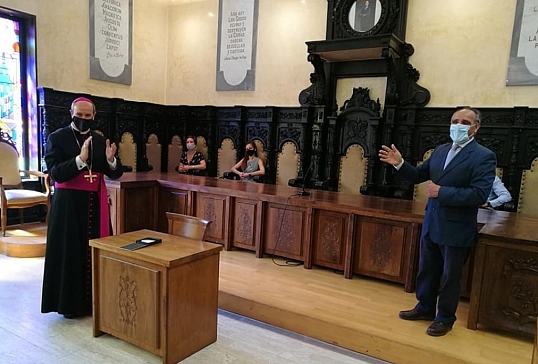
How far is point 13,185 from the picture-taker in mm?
4773

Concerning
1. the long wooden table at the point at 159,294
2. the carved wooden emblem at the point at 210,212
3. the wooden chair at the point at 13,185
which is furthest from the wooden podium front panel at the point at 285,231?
the wooden chair at the point at 13,185

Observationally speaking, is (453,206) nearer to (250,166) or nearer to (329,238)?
(329,238)

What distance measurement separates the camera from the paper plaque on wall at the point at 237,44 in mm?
6145

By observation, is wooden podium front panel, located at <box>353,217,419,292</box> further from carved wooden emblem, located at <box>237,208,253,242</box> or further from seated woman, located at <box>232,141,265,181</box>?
seated woman, located at <box>232,141,265,181</box>

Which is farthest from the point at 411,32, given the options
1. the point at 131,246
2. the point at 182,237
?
the point at 131,246

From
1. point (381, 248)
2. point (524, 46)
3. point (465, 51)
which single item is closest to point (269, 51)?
point (465, 51)

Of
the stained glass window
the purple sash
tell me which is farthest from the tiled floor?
the stained glass window

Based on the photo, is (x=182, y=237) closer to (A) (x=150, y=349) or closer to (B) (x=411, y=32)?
(A) (x=150, y=349)

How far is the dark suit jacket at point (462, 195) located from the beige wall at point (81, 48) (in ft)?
17.1

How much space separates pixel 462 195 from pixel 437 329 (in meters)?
0.89

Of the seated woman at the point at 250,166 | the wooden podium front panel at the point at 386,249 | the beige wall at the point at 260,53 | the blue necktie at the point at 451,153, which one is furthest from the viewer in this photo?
the beige wall at the point at 260,53

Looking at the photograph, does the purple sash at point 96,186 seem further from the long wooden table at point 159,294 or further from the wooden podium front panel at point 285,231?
the wooden podium front panel at point 285,231

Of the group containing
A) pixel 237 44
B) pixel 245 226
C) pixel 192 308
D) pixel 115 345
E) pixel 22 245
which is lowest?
pixel 115 345

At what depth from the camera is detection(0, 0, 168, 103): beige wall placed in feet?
17.0
